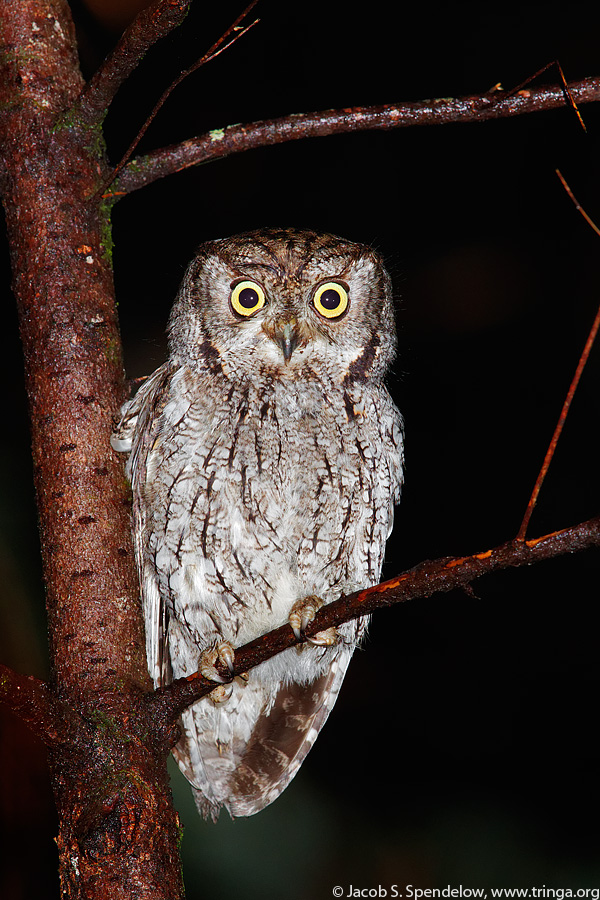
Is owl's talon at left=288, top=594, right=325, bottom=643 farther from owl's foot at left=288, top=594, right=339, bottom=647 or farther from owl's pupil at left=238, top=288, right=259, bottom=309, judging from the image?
owl's pupil at left=238, top=288, right=259, bottom=309

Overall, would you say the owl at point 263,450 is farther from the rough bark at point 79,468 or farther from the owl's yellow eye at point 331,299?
the rough bark at point 79,468

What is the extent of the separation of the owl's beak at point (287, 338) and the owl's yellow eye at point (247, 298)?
0.12 m

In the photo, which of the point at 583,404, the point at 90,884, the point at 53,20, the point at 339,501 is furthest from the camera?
the point at 583,404

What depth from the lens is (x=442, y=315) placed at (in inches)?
174

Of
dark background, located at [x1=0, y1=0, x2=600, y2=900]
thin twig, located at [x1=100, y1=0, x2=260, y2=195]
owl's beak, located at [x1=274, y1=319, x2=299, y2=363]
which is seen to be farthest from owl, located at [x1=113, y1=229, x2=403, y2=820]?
dark background, located at [x1=0, y1=0, x2=600, y2=900]

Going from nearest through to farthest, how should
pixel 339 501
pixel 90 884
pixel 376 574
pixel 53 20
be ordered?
pixel 90 884, pixel 53 20, pixel 339 501, pixel 376 574

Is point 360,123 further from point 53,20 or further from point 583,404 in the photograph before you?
point 583,404

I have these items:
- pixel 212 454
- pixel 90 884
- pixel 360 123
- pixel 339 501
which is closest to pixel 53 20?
pixel 360 123

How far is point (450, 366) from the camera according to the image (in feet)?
14.8

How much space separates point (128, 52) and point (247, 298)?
691mm

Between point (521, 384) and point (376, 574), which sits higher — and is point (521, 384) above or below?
above

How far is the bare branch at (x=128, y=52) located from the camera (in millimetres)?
1483

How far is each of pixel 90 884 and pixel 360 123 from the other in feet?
5.47

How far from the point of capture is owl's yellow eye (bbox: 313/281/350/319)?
85.4 inches
